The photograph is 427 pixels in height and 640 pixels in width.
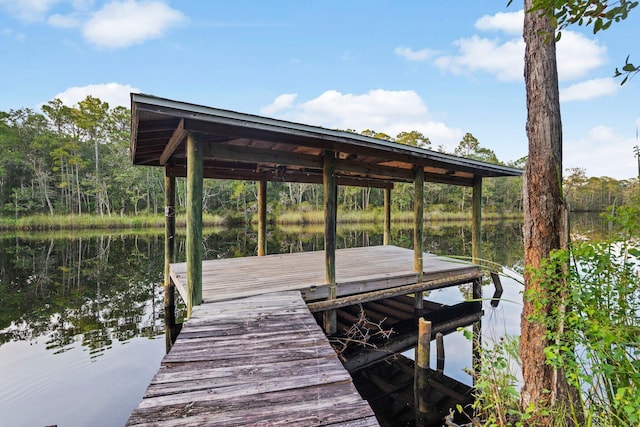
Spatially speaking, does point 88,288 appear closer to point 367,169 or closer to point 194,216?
point 194,216

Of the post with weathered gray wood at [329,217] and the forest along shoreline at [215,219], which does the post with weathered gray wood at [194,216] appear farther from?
the forest along shoreline at [215,219]

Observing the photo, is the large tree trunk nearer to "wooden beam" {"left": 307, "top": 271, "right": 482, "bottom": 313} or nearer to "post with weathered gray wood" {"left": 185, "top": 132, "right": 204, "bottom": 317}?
"wooden beam" {"left": 307, "top": 271, "right": 482, "bottom": 313}

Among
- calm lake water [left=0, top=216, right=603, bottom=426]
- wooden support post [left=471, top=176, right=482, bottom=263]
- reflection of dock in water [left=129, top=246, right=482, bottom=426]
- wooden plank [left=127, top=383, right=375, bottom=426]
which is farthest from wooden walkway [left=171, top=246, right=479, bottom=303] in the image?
wooden plank [left=127, top=383, right=375, bottom=426]

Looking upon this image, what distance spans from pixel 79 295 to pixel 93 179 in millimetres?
23888

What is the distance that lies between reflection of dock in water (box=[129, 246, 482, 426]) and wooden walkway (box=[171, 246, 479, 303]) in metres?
0.02

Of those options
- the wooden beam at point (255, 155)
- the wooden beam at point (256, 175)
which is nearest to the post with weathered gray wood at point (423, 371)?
the wooden beam at point (255, 155)

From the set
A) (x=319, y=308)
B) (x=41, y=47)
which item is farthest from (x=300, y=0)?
(x=41, y=47)

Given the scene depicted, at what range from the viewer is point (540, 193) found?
8.02ft

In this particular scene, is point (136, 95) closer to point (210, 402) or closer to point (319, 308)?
point (210, 402)

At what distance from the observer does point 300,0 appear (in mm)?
12523

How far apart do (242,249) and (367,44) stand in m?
14.7

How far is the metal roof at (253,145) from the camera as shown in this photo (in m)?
3.68

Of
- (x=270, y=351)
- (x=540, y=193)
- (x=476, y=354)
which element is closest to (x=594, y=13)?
(x=540, y=193)

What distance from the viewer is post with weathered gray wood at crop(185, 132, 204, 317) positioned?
12.9ft
